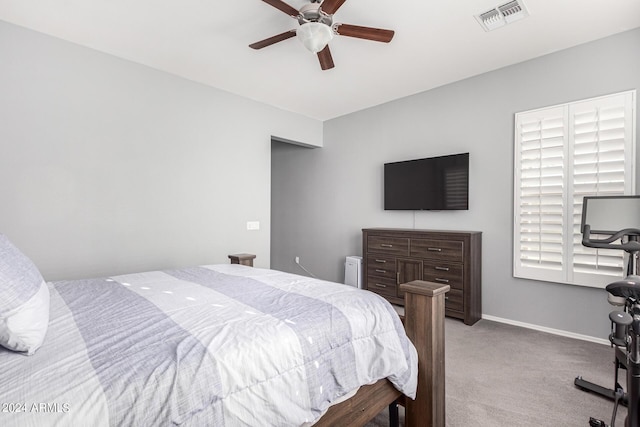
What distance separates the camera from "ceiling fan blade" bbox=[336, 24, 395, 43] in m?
A: 2.29

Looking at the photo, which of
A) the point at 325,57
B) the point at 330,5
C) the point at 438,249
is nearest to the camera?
the point at 330,5

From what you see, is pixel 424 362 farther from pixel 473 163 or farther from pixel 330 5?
pixel 473 163

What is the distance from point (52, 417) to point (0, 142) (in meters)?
2.88

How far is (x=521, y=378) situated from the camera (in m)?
2.25

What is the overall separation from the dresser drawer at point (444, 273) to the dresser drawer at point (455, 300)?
0.06 meters

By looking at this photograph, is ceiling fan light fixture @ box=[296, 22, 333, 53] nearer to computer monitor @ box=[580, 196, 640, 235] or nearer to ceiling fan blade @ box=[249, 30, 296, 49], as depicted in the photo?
ceiling fan blade @ box=[249, 30, 296, 49]

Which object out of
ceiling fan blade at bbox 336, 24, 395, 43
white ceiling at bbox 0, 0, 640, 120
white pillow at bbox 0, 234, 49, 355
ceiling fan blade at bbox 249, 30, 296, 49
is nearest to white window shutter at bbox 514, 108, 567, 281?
white ceiling at bbox 0, 0, 640, 120

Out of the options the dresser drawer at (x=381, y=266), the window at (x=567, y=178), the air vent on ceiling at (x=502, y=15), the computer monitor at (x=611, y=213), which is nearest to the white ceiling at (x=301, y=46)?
the air vent on ceiling at (x=502, y=15)

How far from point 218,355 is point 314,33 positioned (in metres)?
2.09

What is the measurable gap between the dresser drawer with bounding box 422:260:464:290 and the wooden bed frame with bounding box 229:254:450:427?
6.53ft

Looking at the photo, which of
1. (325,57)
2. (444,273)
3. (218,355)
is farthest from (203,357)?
(444,273)

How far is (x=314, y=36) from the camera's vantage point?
2191 millimetres

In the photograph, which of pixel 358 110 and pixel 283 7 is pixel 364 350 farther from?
pixel 358 110

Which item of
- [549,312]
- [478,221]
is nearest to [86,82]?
[478,221]
